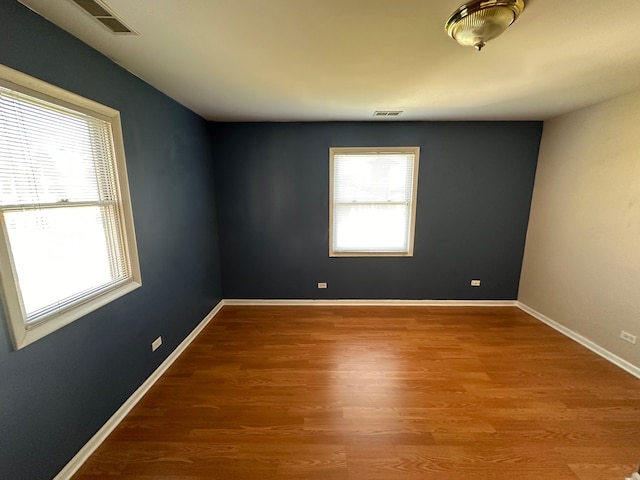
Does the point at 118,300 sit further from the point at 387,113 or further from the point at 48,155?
the point at 387,113

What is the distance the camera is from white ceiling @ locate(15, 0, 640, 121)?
3.97 feet

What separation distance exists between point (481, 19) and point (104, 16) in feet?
6.28

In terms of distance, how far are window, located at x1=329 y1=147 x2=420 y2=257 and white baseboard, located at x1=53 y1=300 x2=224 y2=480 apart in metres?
2.20

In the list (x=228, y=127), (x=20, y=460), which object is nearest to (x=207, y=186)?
(x=228, y=127)

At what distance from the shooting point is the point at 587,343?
8.50ft

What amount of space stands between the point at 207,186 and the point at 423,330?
3291mm

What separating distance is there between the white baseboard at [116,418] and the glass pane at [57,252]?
933mm

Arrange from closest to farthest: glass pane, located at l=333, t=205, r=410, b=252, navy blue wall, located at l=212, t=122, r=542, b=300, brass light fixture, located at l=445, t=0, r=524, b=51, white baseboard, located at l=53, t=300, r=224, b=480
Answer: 1. brass light fixture, located at l=445, t=0, r=524, b=51
2. white baseboard, located at l=53, t=300, r=224, b=480
3. navy blue wall, located at l=212, t=122, r=542, b=300
4. glass pane, located at l=333, t=205, r=410, b=252

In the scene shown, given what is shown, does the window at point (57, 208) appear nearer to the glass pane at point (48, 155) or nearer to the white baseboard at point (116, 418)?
the glass pane at point (48, 155)

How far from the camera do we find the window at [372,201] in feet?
10.9

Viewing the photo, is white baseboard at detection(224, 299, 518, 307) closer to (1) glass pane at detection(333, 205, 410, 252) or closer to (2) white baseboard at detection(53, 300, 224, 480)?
(1) glass pane at detection(333, 205, 410, 252)

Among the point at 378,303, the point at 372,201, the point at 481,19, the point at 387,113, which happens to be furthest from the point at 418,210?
the point at 481,19

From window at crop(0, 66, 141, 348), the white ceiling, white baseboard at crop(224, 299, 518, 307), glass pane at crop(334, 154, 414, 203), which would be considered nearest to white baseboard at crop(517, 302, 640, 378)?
white baseboard at crop(224, 299, 518, 307)

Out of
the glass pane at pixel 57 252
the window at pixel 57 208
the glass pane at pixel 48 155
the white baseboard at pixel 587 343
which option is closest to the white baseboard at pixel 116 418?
the window at pixel 57 208
